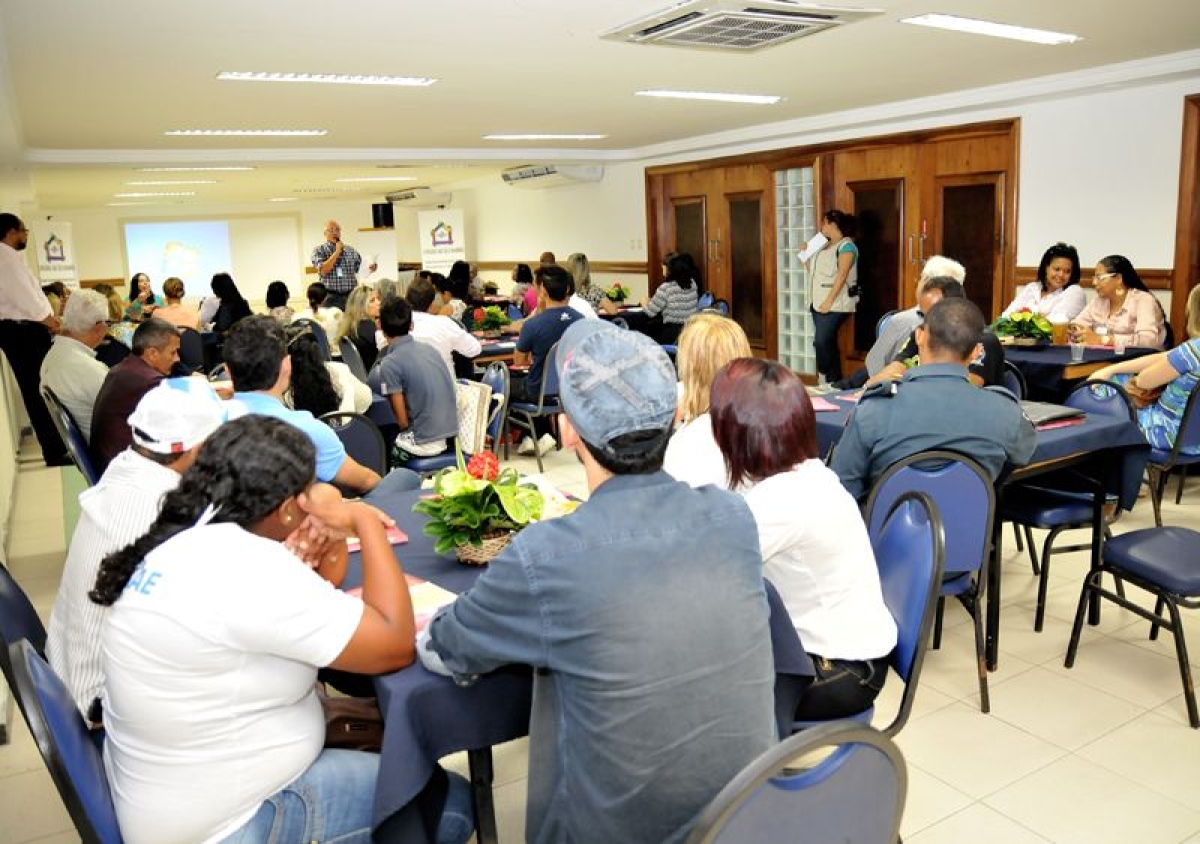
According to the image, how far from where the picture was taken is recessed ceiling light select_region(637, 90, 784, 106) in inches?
278

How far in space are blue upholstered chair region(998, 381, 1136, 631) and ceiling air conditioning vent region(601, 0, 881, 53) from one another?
2.13 metres

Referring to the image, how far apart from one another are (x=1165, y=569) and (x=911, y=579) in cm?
128

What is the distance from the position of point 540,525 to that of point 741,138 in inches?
353

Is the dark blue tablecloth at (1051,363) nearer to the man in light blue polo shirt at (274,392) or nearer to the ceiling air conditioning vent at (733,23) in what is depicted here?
the ceiling air conditioning vent at (733,23)

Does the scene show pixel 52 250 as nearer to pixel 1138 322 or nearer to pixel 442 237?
pixel 442 237

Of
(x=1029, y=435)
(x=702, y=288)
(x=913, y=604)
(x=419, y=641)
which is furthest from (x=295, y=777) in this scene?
(x=702, y=288)

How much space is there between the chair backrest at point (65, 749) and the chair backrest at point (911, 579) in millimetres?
1570

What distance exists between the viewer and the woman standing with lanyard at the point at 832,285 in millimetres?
8258

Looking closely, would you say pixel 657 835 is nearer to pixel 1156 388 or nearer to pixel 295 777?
pixel 295 777

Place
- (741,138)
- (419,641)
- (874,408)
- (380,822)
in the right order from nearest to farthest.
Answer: (380,822) → (419,641) → (874,408) → (741,138)

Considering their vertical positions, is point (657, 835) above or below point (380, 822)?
above

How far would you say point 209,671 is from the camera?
1.52 metres

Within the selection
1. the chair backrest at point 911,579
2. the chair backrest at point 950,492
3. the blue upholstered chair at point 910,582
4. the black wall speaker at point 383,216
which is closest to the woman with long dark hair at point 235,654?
the blue upholstered chair at point 910,582

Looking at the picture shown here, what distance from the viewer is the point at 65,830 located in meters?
2.66
